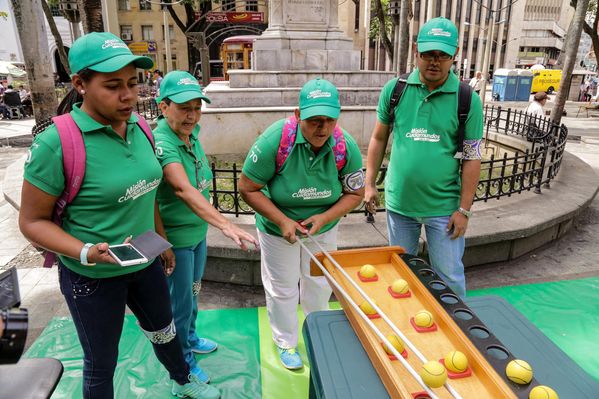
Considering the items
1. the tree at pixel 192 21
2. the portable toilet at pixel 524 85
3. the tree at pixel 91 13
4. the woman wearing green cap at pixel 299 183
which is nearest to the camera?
the woman wearing green cap at pixel 299 183

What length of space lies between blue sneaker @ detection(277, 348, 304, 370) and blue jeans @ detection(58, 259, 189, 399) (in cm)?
111

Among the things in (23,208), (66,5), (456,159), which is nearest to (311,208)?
(456,159)

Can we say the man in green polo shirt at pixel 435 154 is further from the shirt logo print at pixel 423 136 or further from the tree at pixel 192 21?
the tree at pixel 192 21

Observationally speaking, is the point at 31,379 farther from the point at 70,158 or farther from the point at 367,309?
the point at 367,309

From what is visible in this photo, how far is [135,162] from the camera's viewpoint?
6.43 feet

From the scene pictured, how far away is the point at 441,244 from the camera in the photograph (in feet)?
9.57

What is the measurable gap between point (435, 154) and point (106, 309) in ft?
6.94

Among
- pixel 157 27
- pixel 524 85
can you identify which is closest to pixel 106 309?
pixel 524 85

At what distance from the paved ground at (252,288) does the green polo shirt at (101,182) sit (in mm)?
2109

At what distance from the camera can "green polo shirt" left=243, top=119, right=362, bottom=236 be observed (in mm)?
2553

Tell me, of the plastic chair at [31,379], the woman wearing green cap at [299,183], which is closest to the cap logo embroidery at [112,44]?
the woman wearing green cap at [299,183]

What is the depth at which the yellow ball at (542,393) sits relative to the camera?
1.47 metres

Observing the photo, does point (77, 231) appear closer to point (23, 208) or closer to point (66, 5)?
point (23, 208)

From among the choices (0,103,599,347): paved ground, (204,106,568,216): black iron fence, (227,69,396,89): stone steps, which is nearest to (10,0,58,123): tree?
(0,103,599,347): paved ground
